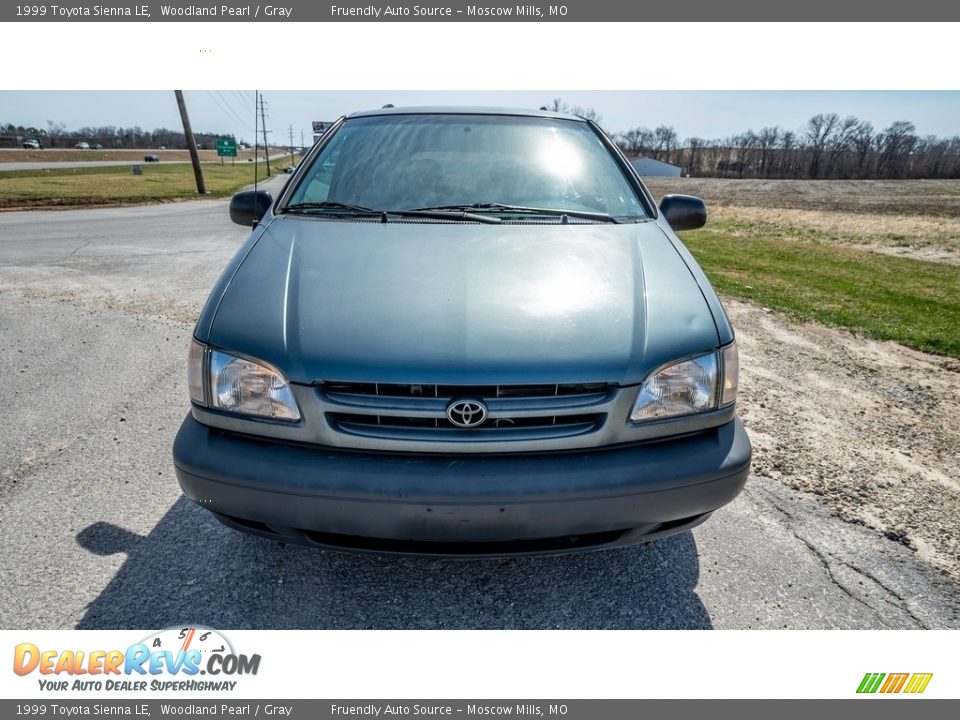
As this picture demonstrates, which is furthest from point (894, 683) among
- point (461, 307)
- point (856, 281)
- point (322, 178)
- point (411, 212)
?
point (856, 281)

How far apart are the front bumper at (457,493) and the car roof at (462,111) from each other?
2.21m

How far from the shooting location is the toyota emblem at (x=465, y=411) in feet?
5.67

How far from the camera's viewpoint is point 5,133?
2835 inches

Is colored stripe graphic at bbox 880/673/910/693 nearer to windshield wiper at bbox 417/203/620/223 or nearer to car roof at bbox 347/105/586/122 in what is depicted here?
windshield wiper at bbox 417/203/620/223

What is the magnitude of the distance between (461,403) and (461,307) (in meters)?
0.36

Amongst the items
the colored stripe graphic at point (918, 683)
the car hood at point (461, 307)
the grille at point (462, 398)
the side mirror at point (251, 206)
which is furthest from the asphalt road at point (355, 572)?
the side mirror at point (251, 206)

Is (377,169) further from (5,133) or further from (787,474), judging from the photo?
(5,133)

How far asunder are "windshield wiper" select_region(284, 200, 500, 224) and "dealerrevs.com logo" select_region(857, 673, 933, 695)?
2143 millimetres

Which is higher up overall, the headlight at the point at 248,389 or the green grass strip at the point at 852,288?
the headlight at the point at 248,389

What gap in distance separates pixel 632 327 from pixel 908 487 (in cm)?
206

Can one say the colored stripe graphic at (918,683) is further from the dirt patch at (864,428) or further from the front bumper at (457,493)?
the front bumper at (457,493)

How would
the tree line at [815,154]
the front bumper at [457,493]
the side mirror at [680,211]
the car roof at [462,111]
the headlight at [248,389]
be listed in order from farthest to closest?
the tree line at [815,154]
the car roof at [462,111]
the side mirror at [680,211]
the headlight at [248,389]
the front bumper at [457,493]

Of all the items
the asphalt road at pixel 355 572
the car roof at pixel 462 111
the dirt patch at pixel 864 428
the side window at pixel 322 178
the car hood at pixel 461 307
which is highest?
the car roof at pixel 462 111

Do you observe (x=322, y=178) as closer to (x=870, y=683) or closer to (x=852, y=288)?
(x=870, y=683)
